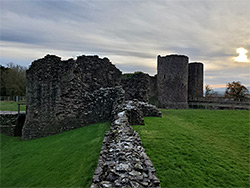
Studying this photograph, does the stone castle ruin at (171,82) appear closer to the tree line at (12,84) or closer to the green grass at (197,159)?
the green grass at (197,159)

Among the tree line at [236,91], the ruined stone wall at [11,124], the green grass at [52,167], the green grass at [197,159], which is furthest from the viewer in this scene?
the tree line at [236,91]

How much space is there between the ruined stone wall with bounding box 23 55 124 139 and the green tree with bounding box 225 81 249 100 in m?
29.7

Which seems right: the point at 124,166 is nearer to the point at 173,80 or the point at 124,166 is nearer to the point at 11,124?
the point at 11,124

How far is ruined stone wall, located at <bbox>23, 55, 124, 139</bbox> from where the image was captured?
443 inches

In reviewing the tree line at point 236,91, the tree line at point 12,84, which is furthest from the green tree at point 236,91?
the tree line at point 12,84

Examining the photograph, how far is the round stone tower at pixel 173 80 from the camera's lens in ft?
88.7

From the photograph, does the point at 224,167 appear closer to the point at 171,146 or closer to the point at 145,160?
the point at 171,146

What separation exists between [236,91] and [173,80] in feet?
48.8

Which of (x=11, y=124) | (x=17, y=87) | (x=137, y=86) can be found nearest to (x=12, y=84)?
(x=17, y=87)

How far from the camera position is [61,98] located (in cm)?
1127

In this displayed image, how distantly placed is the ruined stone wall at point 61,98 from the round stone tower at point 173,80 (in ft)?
58.0

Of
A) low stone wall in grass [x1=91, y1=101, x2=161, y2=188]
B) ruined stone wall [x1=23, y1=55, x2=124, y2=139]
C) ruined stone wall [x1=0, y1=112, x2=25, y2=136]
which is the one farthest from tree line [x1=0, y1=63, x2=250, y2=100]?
low stone wall in grass [x1=91, y1=101, x2=161, y2=188]

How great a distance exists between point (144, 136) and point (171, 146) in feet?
3.59

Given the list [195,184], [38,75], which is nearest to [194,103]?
[38,75]
